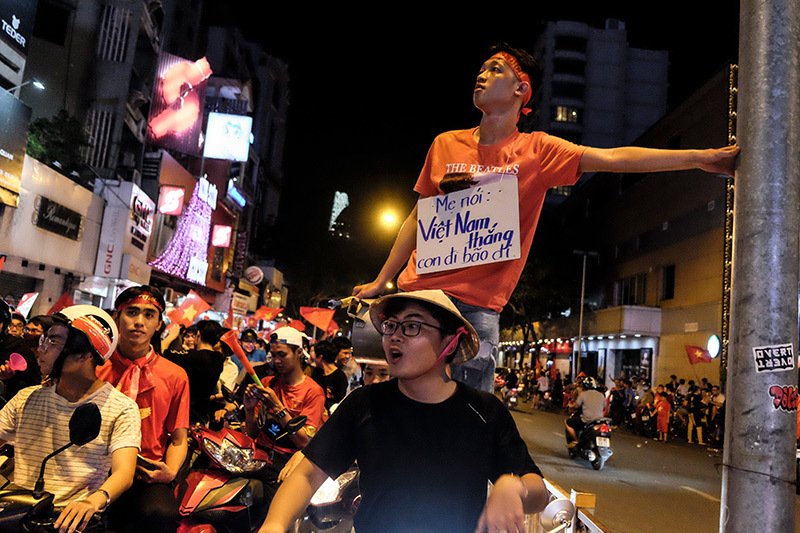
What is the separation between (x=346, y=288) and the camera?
49.6 metres

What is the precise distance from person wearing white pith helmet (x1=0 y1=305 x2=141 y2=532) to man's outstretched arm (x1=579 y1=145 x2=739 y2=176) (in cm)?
278

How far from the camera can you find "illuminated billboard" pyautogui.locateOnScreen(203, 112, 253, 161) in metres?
36.9

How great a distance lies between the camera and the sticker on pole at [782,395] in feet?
9.52

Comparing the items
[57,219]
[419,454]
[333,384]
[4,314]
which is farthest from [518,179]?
[57,219]

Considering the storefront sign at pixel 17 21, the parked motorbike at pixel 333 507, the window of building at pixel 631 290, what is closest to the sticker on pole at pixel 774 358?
the parked motorbike at pixel 333 507

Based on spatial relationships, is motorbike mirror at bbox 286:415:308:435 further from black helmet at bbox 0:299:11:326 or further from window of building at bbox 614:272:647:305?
window of building at bbox 614:272:647:305

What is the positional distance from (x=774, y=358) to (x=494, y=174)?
1.62 metres

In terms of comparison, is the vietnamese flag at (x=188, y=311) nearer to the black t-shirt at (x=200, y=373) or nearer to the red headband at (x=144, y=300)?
the black t-shirt at (x=200, y=373)

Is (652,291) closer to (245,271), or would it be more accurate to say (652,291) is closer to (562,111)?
(245,271)

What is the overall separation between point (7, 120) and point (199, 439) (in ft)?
44.6

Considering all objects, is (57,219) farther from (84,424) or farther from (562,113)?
(562,113)

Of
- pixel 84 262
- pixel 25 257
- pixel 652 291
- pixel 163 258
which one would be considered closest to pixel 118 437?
pixel 25 257

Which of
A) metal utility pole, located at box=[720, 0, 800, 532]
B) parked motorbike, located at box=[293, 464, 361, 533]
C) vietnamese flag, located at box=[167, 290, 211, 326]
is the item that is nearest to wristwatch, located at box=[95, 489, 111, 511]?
parked motorbike, located at box=[293, 464, 361, 533]

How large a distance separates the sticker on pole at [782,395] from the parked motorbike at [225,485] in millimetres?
3287
